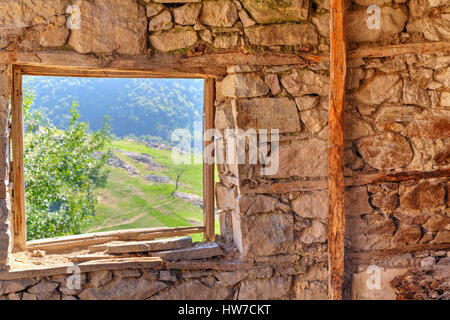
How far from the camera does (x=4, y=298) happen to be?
8.27 ft

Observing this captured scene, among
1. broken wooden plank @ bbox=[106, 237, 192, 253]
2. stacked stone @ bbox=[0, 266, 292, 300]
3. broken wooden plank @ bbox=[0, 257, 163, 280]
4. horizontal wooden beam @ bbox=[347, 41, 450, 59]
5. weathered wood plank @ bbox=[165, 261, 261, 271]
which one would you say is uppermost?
horizontal wooden beam @ bbox=[347, 41, 450, 59]

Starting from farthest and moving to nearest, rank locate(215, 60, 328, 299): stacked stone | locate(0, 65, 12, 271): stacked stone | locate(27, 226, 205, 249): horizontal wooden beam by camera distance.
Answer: locate(27, 226, 205, 249): horizontal wooden beam
locate(215, 60, 328, 299): stacked stone
locate(0, 65, 12, 271): stacked stone

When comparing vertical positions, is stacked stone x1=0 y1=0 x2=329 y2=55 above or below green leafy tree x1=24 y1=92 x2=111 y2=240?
above

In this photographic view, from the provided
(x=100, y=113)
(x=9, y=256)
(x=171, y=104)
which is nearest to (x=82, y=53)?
(x=9, y=256)

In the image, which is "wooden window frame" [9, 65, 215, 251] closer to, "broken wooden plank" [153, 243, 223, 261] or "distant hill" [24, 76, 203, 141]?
"broken wooden plank" [153, 243, 223, 261]

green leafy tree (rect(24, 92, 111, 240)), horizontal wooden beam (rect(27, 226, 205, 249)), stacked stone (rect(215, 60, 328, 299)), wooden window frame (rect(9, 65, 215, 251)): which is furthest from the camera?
green leafy tree (rect(24, 92, 111, 240))

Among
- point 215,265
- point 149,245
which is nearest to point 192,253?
point 215,265

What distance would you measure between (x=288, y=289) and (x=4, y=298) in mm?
2045

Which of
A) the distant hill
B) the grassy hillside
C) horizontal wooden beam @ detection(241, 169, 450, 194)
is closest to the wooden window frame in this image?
horizontal wooden beam @ detection(241, 169, 450, 194)

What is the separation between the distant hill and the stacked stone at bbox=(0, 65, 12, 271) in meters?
2.72

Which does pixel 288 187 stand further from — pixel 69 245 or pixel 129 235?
pixel 69 245

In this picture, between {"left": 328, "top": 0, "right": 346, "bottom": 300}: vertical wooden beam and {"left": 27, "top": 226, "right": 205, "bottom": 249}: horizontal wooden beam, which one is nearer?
{"left": 328, "top": 0, "right": 346, "bottom": 300}: vertical wooden beam

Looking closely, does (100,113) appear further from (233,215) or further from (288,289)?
(288,289)

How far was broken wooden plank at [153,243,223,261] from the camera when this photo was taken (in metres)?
2.82
